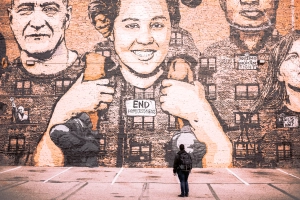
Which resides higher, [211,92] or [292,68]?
[292,68]

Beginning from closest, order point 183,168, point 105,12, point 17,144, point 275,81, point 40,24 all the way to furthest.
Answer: point 183,168, point 275,81, point 17,144, point 105,12, point 40,24

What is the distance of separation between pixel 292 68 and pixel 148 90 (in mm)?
7091

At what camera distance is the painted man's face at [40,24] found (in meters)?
18.1

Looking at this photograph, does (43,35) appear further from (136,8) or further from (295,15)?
(295,15)

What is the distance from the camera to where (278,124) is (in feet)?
56.8

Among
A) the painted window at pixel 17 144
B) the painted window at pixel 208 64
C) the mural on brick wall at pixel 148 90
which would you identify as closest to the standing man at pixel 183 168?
the mural on brick wall at pixel 148 90

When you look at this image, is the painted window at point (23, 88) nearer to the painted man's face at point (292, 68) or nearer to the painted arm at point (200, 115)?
the painted arm at point (200, 115)

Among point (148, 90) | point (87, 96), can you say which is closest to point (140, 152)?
point (148, 90)

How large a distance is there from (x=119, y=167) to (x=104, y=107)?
2.99m

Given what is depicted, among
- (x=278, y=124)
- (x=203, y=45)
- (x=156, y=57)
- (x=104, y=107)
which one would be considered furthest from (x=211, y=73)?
(x=104, y=107)

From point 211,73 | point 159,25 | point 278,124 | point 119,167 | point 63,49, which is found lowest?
point 119,167

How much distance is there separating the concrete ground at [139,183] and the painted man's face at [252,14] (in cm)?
708

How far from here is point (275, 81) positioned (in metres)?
17.5

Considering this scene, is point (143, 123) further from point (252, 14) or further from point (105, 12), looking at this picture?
point (252, 14)
